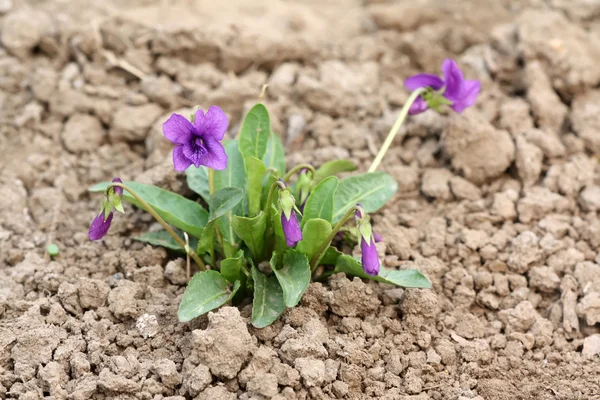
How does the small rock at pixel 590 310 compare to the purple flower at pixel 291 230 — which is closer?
the purple flower at pixel 291 230

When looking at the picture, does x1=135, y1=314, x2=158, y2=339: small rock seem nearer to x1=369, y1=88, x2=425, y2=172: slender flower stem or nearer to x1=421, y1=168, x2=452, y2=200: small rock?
x1=369, y1=88, x2=425, y2=172: slender flower stem

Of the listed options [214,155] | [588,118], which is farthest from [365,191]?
[588,118]

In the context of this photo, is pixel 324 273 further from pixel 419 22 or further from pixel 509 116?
pixel 419 22

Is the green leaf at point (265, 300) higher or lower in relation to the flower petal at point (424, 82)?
lower

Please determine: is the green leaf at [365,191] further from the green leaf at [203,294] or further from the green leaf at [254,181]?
the green leaf at [203,294]

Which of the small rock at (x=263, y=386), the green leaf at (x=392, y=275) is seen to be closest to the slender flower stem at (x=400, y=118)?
the green leaf at (x=392, y=275)

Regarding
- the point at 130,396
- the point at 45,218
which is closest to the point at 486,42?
the point at 45,218
